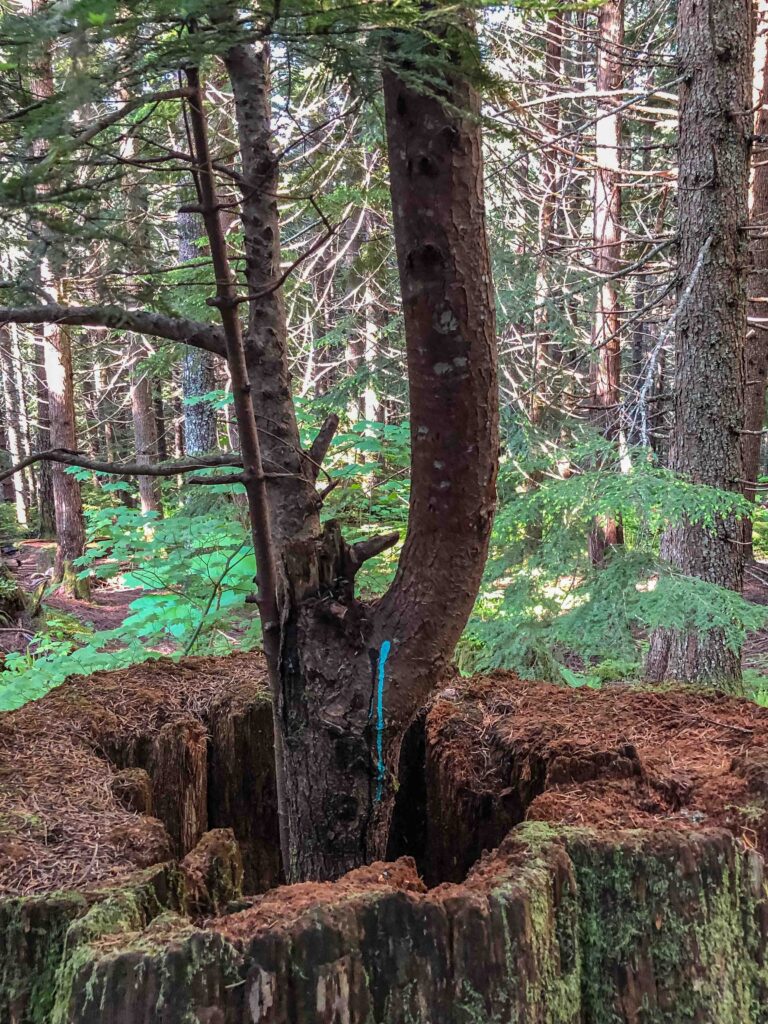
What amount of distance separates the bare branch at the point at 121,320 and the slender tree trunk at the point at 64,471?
29.4ft

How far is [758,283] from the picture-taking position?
8.30 m

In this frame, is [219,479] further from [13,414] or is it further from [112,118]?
[13,414]

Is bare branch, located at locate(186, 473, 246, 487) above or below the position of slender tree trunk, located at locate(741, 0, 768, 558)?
below

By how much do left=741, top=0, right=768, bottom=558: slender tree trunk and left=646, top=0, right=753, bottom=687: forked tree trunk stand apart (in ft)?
5.63

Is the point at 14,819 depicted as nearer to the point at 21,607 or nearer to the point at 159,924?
the point at 159,924

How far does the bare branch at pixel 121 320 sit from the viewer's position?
203 centimetres

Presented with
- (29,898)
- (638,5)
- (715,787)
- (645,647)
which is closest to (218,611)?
(29,898)

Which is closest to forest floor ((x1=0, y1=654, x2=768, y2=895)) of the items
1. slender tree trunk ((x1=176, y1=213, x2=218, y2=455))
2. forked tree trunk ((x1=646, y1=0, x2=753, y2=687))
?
forked tree trunk ((x1=646, y1=0, x2=753, y2=687))

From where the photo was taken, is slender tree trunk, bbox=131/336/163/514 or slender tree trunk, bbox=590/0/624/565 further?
slender tree trunk, bbox=131/336/163/514

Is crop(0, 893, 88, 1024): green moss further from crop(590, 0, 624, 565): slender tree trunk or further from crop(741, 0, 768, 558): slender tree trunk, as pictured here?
crop(590, 0, 624, 565): slender tree trunk

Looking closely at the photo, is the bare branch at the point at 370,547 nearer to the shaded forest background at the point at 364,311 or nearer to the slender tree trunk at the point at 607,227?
the shaded forest background at the point at 364,311

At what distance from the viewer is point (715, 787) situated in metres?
2.15

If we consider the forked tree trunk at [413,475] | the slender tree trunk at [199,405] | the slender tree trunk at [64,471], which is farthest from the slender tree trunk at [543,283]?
the slender tree trunk at [64,471]

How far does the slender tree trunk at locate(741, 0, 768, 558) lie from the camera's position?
725cm
